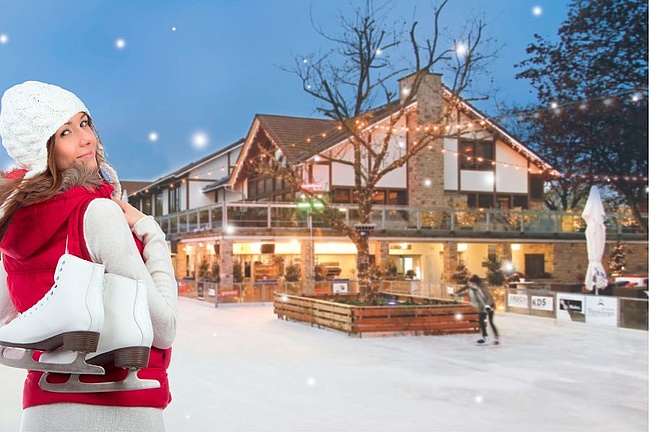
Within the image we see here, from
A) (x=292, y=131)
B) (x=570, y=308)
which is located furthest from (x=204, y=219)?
(x=570, y=308)

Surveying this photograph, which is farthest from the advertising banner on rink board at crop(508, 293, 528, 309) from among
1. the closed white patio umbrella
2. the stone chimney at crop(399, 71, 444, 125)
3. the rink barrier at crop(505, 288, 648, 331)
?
the stone chimney at crop(399, 71, 444, 125)

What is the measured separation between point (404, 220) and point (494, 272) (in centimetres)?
382

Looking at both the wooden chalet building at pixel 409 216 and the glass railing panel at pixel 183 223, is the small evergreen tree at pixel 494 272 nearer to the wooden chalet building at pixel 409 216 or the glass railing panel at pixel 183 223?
the wooden chalet building at pixel 409 216

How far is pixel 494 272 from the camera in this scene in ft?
86.4

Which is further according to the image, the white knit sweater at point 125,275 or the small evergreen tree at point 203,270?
the small evergreen tree at point 203,270

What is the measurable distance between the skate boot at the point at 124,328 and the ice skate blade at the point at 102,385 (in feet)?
0.14

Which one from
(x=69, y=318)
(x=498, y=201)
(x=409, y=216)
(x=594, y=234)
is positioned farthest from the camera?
(x=498, y=201)

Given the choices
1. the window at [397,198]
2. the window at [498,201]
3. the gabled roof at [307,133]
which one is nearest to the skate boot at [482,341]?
the gabled roof at [307,133]

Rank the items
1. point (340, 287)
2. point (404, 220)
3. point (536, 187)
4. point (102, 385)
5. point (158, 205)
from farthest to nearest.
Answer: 1. point (158, 205)
2. point (536, 187)
3. point (404, 220)
4. point (340, 287)
5. point (102, 385)

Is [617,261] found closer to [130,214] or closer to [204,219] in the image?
[204,219]

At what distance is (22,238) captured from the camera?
154 centimetres

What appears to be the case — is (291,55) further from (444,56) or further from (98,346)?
(98,346)

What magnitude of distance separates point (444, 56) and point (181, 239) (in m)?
15.2

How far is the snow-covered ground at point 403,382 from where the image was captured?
23.9ft
